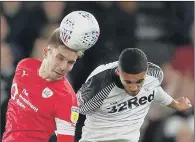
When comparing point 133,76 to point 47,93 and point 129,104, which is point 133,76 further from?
point 47,93

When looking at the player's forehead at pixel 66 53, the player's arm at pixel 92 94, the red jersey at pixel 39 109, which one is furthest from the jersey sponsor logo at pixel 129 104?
the player's forehead at pixel 66 53

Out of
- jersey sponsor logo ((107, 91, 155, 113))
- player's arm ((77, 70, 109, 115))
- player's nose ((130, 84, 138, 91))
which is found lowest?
jersey sponsor logo ((107, 91, 155, 113))

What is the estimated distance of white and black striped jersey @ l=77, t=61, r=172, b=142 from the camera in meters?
3.54

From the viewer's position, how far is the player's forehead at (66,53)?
317cm

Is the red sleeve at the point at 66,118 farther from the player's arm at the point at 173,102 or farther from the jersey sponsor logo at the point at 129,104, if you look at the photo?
the player's arm at the point at 173,102

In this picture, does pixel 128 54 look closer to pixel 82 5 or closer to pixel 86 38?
pixel 86 38

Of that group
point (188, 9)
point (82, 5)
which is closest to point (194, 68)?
point (188, 9)

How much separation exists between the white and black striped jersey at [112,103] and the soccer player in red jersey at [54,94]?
32 centimetres

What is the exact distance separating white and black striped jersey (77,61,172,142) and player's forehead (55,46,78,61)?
0.39 m

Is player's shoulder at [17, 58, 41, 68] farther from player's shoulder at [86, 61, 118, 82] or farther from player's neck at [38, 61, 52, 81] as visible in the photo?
player's shoulder at [86, 61, 118, 82]

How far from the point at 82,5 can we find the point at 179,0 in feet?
2.99

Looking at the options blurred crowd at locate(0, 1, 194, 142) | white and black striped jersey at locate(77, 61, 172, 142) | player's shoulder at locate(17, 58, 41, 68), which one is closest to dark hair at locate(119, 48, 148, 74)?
white and black striped jersey at locate(77, 61, 172, 142)

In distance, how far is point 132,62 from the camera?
3.36m

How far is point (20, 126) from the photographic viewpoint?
3271 mm
